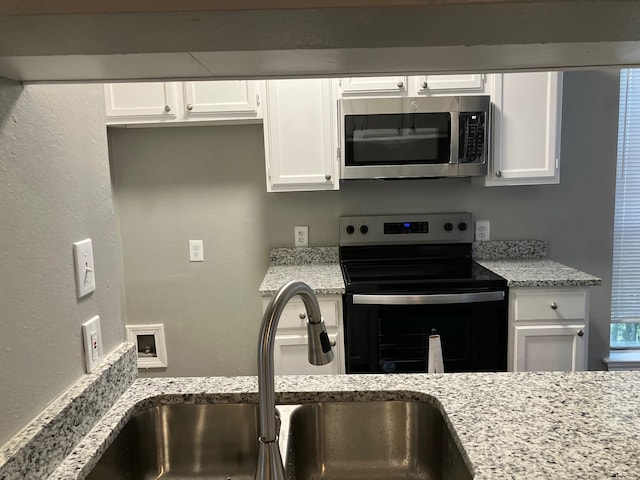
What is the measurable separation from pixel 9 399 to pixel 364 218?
227cm

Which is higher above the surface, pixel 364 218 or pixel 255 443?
pixel 364 218

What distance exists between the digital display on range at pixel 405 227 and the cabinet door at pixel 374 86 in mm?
775

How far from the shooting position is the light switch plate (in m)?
0.97

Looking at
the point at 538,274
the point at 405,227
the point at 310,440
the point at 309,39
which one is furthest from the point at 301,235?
the point at 309,39

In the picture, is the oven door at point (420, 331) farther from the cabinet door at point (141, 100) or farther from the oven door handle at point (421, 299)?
the cabinet door at point (141, 100)

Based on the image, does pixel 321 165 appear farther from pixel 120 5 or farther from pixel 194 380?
pixel 120 5

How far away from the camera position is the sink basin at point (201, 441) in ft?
3.59

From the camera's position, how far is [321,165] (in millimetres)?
2564

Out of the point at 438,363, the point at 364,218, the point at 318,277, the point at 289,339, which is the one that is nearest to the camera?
the point at 438,363

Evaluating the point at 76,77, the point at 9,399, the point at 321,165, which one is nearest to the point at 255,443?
the point at 9,399

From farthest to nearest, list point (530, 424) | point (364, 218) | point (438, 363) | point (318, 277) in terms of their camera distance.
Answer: point (364, 218)
point (318, 277)
point (438, 363)
point (530, 424)

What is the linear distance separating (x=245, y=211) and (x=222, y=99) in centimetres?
68

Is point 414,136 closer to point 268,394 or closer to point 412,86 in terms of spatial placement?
point 412,86

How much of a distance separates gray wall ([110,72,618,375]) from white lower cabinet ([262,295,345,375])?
0.67 metres
